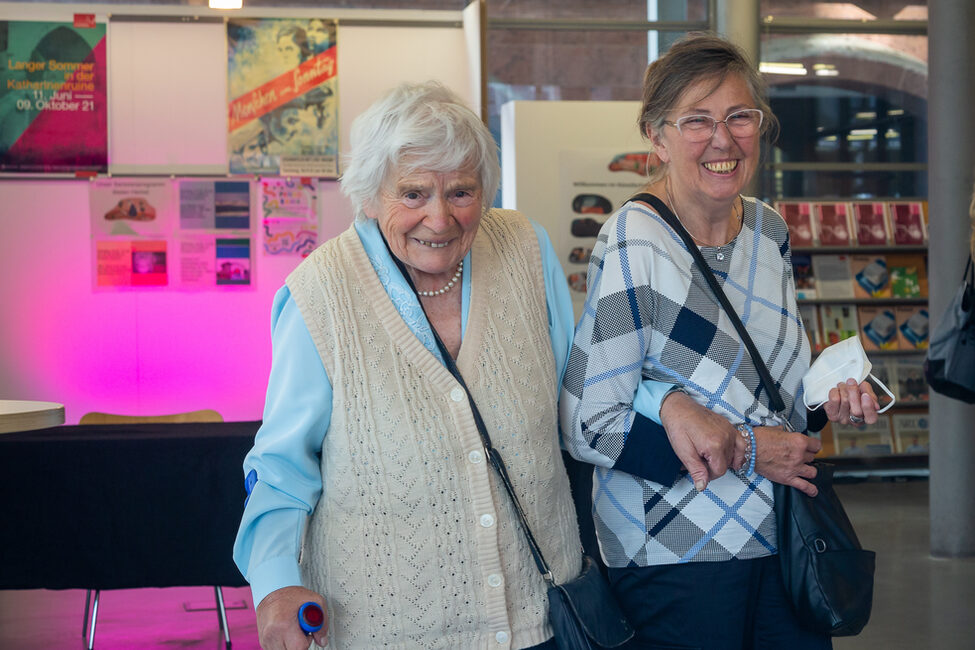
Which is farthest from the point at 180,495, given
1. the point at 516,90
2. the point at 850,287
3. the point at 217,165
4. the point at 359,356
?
the point at 850,287

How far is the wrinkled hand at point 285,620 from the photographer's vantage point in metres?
1.57

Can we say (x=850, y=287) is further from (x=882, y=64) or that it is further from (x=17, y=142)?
(x=17, y=142)

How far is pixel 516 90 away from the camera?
831 cm

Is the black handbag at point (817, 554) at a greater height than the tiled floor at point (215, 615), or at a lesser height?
greater

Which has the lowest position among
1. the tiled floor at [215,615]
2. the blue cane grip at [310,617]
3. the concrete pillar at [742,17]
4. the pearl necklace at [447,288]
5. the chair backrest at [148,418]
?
the tiled floor at [215,615]

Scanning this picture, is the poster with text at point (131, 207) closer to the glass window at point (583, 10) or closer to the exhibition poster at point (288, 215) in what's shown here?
the exhibition poster at point (288, 215)

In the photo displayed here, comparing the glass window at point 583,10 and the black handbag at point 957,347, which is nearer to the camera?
the black handbag at point 957,347

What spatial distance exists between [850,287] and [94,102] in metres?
6.04

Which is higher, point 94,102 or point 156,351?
point 94,102

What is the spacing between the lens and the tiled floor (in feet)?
15.1

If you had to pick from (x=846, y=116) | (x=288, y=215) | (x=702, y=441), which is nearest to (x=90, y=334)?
(x=288, y=215)

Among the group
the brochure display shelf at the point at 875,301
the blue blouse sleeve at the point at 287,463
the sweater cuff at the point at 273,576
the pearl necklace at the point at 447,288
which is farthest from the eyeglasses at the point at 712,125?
the brochure display shelf at the point at 875,301

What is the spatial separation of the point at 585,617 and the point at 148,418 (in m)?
4.03

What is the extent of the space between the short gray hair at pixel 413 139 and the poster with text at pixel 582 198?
17.8 ft
